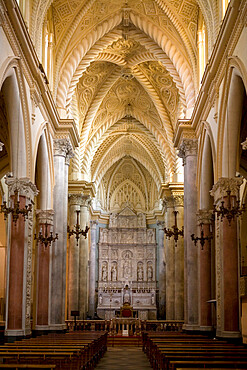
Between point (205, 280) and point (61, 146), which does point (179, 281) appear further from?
point (61, 146)

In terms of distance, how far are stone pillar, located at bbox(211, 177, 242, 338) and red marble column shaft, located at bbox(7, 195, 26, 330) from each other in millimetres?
5716

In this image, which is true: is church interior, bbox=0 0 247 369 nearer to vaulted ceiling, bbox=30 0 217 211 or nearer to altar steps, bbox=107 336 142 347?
vaulted ceiling, bbox=30 0 217 211

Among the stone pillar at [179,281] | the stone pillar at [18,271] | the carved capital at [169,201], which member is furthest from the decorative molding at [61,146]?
the carved capital at [169,201]

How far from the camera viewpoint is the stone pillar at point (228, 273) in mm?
16016

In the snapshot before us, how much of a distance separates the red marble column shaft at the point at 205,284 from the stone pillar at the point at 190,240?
803 mm

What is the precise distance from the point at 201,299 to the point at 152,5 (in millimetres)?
11625

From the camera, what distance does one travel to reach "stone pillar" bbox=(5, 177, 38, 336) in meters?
16.4

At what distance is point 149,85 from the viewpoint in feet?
97.1

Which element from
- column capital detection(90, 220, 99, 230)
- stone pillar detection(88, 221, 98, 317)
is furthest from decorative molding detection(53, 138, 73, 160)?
stone pillar detection(88, 221, 98, 317)

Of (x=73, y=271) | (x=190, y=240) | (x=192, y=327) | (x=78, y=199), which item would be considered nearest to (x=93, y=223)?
(x=78, y=199)

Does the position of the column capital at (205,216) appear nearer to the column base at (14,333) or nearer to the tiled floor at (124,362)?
the tiled floor at (124,362)

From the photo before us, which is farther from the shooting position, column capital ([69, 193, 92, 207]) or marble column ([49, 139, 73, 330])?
column capital ([69, 193, 92, 207])

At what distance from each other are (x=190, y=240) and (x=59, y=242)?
4.97 m

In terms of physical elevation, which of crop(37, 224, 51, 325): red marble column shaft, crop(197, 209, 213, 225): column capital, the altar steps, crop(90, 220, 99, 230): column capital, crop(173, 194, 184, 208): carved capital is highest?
crop(173, 194, 184, 208): carved capital
